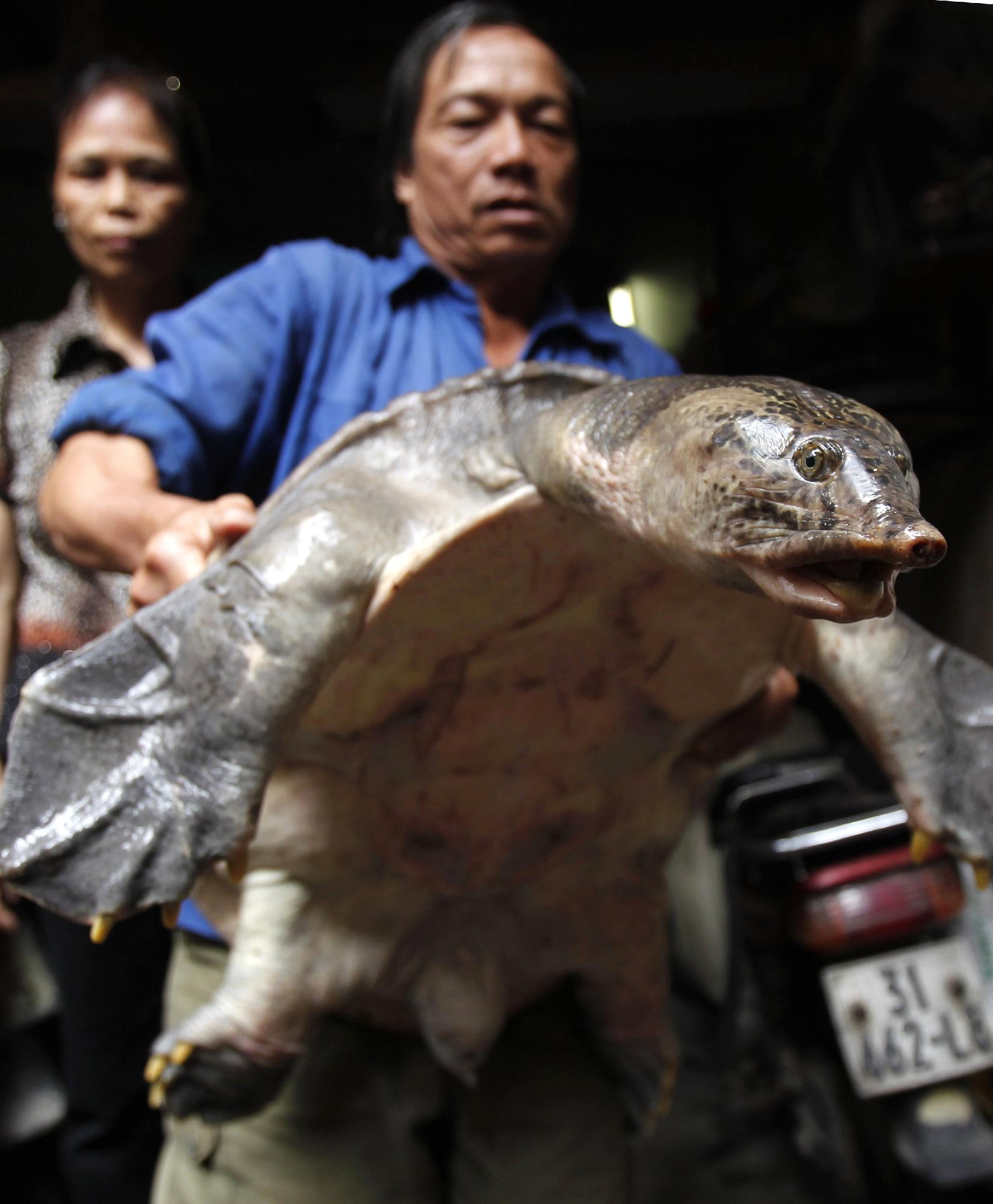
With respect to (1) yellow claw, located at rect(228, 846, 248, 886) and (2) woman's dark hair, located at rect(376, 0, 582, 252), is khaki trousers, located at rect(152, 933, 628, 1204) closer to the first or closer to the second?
(1) yellow claw, located at rect(228, 846, 248, 886)

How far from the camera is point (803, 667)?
26.0 inches

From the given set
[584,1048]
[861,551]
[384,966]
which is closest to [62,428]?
[384,966]

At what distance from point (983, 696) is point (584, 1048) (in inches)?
21.9

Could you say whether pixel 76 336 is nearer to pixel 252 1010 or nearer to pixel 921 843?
pixel 252 1010

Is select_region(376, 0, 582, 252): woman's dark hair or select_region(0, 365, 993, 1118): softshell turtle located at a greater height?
select_region(376, 0, 582, 252): woman's dark hair

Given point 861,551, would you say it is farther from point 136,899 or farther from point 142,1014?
point 142,1014

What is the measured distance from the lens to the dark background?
2.35ft

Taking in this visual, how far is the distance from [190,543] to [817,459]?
1.34 ft

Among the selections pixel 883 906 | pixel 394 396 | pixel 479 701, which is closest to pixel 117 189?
pixel 394 396

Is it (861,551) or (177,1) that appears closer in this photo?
(861,551)

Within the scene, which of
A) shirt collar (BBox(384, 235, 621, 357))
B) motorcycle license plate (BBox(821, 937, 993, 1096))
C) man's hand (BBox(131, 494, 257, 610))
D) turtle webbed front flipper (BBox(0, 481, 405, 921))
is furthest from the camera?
motorcycle license plate (BBox(821, 937, 993, 1096))

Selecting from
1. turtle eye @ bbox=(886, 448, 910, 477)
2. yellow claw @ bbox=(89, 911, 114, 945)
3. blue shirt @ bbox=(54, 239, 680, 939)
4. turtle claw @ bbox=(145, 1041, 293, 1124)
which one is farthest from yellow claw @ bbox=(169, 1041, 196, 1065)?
turtle eye @ bbox=(886, 448, 910, 477)

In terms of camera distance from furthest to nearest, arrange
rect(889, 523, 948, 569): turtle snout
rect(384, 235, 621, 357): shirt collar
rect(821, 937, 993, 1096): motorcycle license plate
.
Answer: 1. rect(821, 937, 993, 1096): motorcycle license plate
2. rect(384, 235, 621, 357): shirt collar
3. rect(889, 523, 948, 569): turtle snout

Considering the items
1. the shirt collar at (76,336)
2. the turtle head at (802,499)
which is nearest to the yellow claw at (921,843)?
the turtle head at (802,499)
